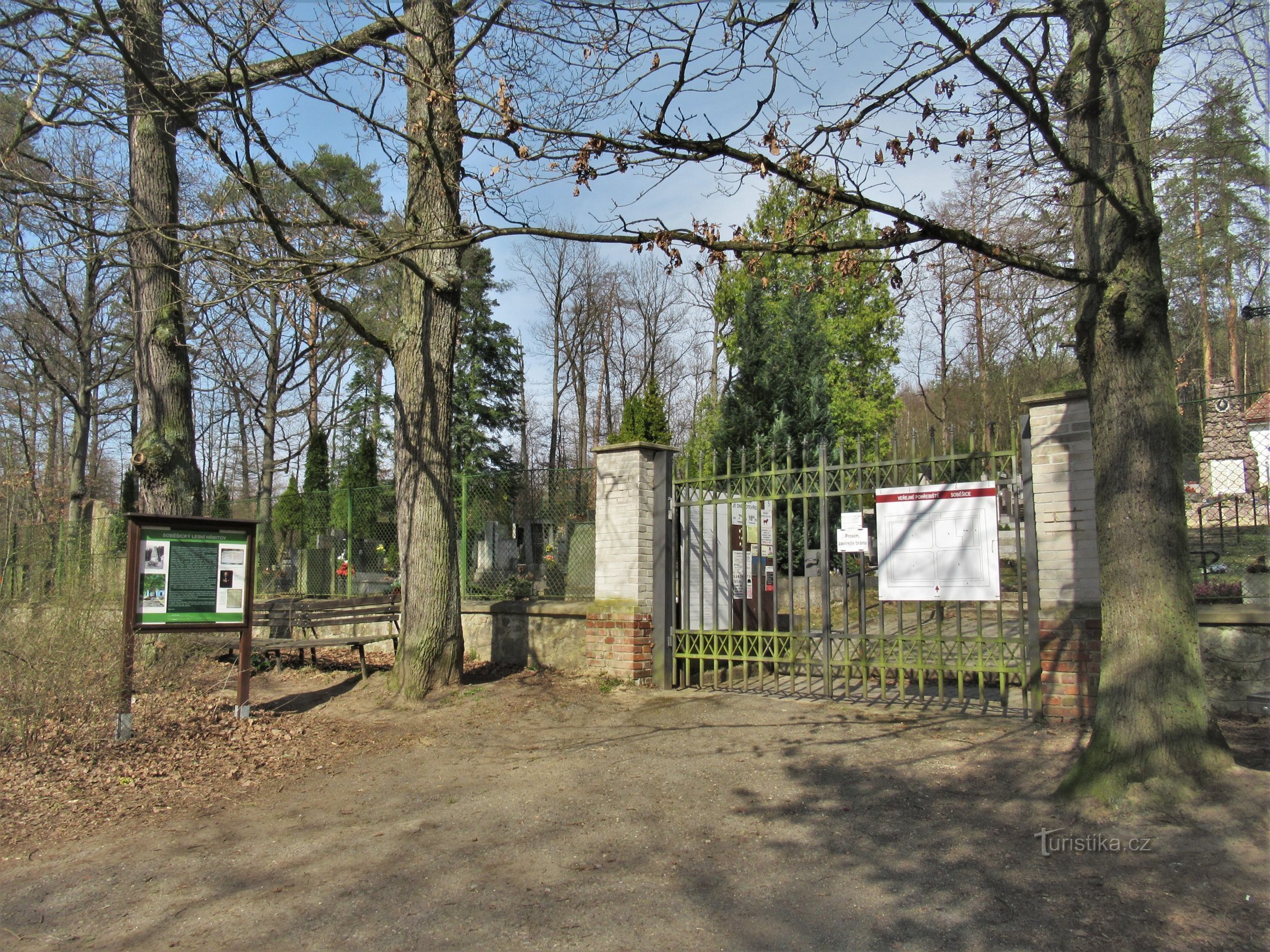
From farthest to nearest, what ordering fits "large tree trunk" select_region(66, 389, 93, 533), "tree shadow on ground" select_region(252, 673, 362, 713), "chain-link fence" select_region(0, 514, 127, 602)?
"large tree trunk" select_region(66, 389, 93, 533), "tree shadow on ground" select_region(252, 673, 362, 713), "chain-link fence" select_region(0, 514, 127, 602)

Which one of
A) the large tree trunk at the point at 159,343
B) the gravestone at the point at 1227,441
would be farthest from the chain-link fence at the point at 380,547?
the gravestone at the point at 1227,441

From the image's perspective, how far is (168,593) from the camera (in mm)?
7391

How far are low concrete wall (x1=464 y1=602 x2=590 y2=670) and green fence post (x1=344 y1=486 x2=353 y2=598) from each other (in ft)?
14.0

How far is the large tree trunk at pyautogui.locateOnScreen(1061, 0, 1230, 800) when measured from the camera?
14.3ft

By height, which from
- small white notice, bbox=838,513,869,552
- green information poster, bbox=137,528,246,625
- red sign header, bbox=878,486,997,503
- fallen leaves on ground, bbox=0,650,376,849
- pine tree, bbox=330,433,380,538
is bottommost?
fallen leaves on ground, bbox=0,650,376,849

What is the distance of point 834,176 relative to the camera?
506 centimetres

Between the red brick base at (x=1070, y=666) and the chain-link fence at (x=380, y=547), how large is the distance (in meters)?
4.66

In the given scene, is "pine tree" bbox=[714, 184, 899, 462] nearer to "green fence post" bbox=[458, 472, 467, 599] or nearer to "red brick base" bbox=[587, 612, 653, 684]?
"red brick base" bbox=[587, 612, 653, 684]

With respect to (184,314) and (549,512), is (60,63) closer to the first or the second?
(184,314)

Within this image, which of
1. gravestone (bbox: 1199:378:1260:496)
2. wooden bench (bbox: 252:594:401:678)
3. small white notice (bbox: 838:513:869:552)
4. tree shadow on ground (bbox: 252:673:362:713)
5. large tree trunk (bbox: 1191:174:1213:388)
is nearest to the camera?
small white notice (bbox: 838:513:869:552)

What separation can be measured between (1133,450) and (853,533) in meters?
2.83

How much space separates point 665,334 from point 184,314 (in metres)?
31.8

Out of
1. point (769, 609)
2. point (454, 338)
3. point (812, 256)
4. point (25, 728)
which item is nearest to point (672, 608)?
point (769, 609)

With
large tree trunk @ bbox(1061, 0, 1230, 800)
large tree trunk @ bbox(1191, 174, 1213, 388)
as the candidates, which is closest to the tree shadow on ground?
large tree trunk @ bbox(1061, 0, 1230, 800)
